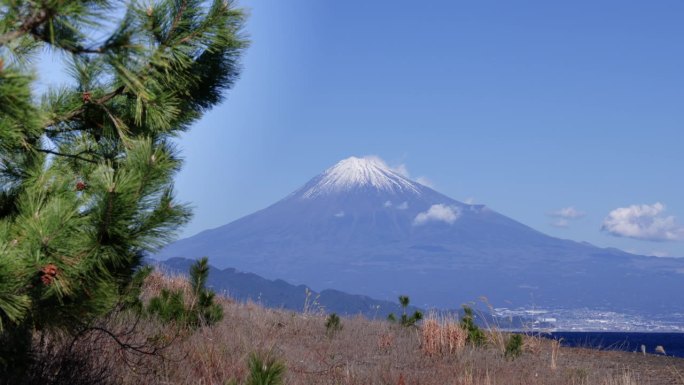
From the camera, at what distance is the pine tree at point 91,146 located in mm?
3889

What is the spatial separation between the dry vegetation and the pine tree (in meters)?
1.33

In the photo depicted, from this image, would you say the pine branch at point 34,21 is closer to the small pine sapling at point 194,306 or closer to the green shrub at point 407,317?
the small pine sapling at point 194,306

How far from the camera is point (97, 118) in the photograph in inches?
212

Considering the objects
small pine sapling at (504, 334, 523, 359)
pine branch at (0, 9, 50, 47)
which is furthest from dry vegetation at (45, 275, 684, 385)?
pine branch at (0, 9, 50, 47)

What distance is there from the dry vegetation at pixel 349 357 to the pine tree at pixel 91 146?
1326mm

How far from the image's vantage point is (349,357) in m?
10.1

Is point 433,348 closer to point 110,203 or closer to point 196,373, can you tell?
point 196,373

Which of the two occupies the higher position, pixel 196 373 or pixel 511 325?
pixel 511 325

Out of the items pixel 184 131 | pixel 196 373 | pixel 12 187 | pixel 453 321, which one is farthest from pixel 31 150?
pixel 453 321

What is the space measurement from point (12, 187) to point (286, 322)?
8.16m

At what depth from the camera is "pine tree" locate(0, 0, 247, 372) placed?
3.89 meters

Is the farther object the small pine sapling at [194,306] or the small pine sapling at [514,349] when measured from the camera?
the small pine sapling at [514,349]

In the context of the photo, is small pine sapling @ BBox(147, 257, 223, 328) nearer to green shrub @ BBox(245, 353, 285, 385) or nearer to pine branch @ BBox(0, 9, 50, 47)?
green shrub @ BBox(245, 353, 285, 385)

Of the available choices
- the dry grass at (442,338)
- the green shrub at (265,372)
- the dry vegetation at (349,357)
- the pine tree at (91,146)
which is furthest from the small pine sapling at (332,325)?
the green shrub at (265,372)
